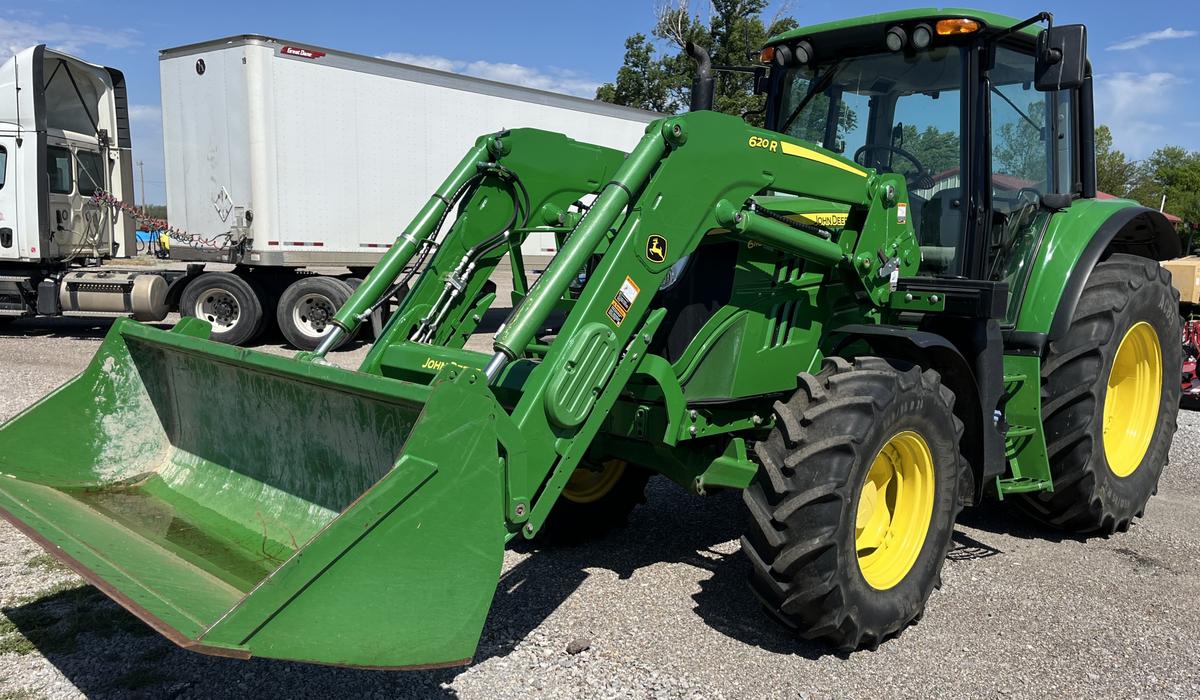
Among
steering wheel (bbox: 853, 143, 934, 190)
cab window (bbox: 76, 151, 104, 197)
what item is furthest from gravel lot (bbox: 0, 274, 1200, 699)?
cab window (bbox: 76, 151, 104, 197)

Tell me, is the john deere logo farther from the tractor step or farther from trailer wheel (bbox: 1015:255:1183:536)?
trailer wheel (bbox: 1015:255:1183:536)

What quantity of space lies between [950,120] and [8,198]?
1251cm

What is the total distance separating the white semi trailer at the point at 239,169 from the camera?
11766 millimetres

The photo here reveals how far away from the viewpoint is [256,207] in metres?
11.7

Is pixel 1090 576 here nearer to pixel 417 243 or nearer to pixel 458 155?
pixel 417 243

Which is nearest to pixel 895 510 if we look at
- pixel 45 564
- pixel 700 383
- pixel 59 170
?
pixel 700 383

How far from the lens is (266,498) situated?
13.3 feet

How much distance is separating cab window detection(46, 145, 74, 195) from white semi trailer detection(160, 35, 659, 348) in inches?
65.4

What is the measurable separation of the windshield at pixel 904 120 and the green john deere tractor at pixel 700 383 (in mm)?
16

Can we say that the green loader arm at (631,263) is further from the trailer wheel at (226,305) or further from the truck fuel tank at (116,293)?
the truck fuel tank at (116,293)

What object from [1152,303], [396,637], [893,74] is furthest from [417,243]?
[1152,303]

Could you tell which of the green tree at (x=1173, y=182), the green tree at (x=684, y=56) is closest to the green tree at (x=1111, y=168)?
the green tree at (x=1173, y=182)

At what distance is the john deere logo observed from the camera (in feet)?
11.9

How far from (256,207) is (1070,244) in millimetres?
9582
